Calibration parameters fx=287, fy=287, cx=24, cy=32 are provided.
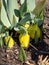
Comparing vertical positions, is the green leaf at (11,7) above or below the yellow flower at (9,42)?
above

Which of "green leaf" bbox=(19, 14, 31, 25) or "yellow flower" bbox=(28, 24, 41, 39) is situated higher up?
"green leaf" bbox=(19, 14, 31, 25)

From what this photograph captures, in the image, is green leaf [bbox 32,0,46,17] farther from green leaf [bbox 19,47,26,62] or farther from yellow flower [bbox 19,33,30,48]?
green leaf [bbox 19,47,26,62]

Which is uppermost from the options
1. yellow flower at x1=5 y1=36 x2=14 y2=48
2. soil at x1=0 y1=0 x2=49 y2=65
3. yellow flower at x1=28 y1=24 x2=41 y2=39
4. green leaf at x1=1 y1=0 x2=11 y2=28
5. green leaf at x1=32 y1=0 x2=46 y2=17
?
green leaf at x1=32 y1=0 x2=46 y2=17

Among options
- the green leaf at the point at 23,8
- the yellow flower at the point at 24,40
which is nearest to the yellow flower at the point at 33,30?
the yellow flower at the point at 24,40

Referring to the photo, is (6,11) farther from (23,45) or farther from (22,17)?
(23,45)

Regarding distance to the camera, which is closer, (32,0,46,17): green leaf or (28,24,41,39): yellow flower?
(32,0,46,17): green leaf

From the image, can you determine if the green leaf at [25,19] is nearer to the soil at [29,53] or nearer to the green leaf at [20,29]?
the green leaf at [20,29]

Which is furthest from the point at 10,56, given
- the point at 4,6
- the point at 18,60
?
the point at 4,6

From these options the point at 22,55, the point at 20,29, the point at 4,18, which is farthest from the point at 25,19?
the point at 22,55

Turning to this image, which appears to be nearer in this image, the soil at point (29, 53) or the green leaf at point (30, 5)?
the soil at point (29, 53)

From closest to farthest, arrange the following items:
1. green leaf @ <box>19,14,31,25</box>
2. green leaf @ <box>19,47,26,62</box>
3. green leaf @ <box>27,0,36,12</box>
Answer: green leaf @ <box>19,47,26,62</box>, green leaf @ <box>19,14,31,25</box>, green leaf @ <box>27,0,36,12</box>

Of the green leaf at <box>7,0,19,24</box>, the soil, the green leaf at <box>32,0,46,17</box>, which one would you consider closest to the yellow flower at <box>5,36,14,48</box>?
the soil
